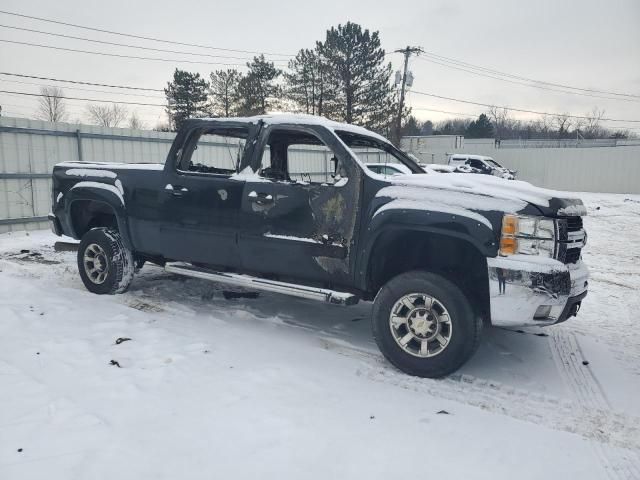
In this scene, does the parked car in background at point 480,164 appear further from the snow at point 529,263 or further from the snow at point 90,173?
the snow at point 529,263

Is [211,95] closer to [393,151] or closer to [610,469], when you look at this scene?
[393,151]

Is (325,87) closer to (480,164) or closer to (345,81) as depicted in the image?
(345,81)

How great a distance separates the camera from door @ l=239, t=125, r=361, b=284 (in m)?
4.02

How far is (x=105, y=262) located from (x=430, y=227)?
12.7 feet

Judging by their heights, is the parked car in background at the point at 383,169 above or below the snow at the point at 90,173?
above

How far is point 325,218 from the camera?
13.4ft

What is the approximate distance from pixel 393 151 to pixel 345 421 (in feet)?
9.63

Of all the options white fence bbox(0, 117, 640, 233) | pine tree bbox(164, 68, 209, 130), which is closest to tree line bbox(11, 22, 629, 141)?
pine tree bbox(164, 68, 209, 130)

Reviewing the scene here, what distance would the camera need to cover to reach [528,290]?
3.37 m

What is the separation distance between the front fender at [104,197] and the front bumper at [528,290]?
3.94m

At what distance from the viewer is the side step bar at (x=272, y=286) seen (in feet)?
13.2

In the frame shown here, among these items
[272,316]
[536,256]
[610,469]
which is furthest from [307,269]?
[610,469]

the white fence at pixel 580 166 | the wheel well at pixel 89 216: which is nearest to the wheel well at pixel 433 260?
the wheel well at pixel 89 216

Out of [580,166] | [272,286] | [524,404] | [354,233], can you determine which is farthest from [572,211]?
[580,166]
